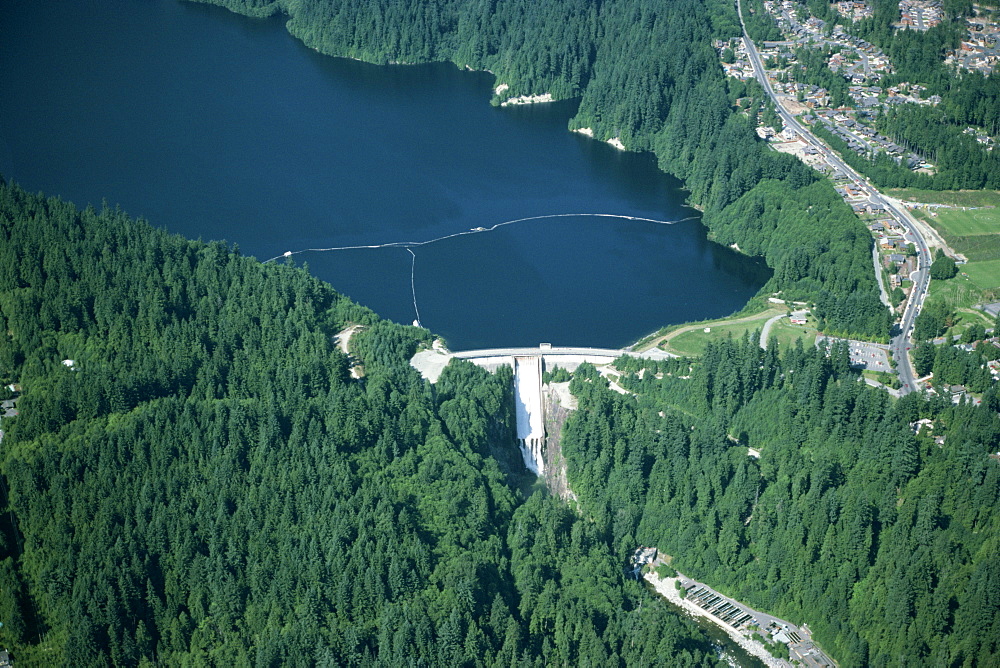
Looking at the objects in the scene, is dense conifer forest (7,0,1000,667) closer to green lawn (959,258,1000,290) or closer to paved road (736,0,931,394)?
paved road (736,0,931,394)

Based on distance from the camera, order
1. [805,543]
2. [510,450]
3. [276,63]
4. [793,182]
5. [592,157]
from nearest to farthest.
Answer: [805,543] → [510,450] → [793,182] → [592,157] → [276,63]

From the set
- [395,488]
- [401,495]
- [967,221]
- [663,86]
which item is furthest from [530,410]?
[663,86]

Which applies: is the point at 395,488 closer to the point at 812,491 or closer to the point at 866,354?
the point at 812,491

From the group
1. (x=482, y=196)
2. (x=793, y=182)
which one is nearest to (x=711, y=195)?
(x=793, y=182)

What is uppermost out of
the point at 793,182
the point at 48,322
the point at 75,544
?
the point at 793,182

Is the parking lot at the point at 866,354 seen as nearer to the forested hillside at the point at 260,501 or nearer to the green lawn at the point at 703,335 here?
the green lawn at the point at 703,335

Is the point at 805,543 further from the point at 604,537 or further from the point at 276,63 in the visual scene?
the point at 276,63
